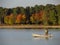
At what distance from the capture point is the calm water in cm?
160

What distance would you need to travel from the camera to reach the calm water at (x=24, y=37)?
1.60 m

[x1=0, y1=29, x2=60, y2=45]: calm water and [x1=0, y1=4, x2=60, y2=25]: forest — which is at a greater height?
[x1=0, y1=4, x2=60, y2=25]: forest

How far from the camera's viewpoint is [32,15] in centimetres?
163

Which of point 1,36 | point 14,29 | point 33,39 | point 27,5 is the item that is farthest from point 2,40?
point 27,5

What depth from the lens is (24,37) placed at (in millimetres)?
1629

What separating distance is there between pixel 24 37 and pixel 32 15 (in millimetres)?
209

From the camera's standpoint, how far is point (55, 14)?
1.60 meters

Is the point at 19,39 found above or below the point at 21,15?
below

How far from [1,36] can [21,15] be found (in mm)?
266

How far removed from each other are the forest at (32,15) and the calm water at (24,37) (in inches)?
2.8

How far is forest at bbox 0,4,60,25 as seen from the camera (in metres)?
1.60

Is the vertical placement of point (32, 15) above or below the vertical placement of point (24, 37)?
above

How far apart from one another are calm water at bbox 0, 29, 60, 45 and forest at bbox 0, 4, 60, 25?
7 cm

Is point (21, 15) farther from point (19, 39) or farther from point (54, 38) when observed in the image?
point (54, 38)
